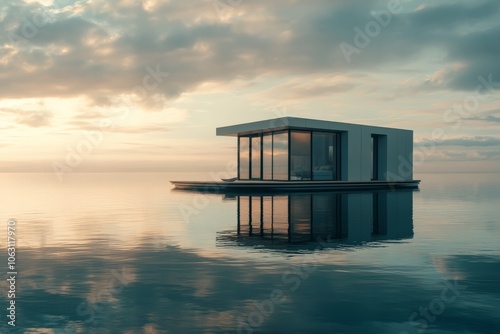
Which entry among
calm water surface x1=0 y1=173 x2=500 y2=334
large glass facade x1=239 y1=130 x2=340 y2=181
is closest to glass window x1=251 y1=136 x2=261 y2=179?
large glass facade x1=239 y1=130 x2=340 y2=181

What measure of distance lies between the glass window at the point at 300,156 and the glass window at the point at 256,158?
498cm

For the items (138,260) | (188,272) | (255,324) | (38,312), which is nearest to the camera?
(255,324)

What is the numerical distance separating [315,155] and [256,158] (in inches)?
251

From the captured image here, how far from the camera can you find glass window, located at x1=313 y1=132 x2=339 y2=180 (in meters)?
41.8

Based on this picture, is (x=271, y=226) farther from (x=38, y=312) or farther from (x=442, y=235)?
(x=38, y=312)

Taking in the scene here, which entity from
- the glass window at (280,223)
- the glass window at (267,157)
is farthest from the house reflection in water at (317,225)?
the glass window at (267,157)

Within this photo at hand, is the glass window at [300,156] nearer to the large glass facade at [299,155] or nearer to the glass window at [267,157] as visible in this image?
the large glass facade at [299,155]

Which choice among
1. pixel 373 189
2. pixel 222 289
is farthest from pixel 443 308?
pixel 373 189

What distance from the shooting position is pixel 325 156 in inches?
1673

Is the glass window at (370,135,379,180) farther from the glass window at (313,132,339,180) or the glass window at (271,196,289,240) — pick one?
the glass window at (271,196,289,240)

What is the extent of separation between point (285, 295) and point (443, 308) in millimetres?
2444

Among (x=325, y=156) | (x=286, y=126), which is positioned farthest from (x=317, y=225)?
(x=325, y=156)

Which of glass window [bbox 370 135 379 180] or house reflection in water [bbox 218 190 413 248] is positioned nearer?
house reflection in water [bbox 218 190 413 248]

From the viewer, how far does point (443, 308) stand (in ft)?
24.1
